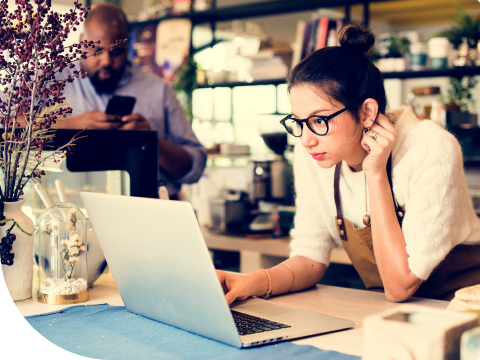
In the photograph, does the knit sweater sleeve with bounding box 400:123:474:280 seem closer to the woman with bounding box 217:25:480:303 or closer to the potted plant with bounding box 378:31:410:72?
the woman with bounding box 217:25:480:303

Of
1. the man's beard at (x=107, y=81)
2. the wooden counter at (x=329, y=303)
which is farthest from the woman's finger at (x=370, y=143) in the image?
the man's beard at (x=107, y=81)

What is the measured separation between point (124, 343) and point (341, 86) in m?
0.71

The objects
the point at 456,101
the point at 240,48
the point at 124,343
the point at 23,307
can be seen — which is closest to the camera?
the point at 124,343

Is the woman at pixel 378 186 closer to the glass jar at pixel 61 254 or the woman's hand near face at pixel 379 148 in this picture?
the woman's hand near face at pixel 379 148

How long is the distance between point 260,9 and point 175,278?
283 centimetres

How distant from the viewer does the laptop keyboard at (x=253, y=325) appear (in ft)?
2.90

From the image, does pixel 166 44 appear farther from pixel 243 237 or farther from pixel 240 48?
pixel 243 237

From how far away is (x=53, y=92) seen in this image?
1.10 meters

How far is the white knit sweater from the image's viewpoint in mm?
1138

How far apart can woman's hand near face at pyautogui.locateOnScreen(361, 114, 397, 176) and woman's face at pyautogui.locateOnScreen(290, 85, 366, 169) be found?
0.05 meters

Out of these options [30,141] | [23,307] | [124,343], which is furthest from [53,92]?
[124,343]

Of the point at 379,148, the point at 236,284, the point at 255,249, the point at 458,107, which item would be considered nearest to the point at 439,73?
the point at 458,107

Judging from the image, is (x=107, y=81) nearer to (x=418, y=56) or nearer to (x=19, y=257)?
(x=19, y=257)

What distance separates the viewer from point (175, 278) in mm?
865
